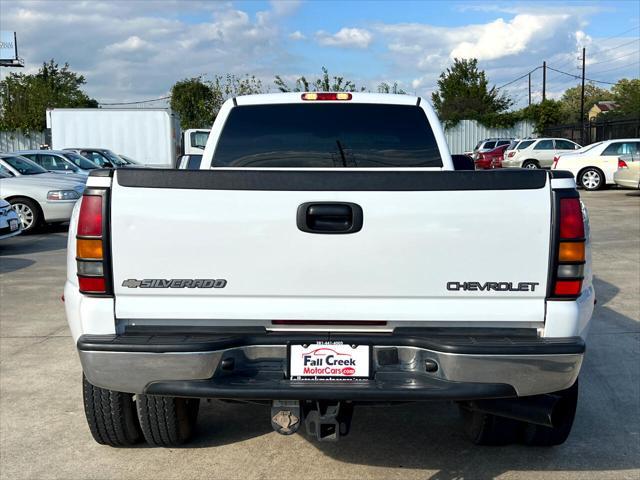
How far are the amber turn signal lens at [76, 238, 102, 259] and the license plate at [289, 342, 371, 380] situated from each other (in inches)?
36.9

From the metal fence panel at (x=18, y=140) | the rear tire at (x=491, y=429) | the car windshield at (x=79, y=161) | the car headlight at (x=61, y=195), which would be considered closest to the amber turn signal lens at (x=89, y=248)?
the rear tire at (x=491, y=429)

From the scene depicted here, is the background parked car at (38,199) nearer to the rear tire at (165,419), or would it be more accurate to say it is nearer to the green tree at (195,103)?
the rear tire at (165,419)

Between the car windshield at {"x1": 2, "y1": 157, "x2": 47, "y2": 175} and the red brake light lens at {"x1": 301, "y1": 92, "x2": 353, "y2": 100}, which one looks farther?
the car windshield at {"x1": 2, "y1": 157, "x2": 47, "y2": 175}

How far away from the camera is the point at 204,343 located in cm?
327

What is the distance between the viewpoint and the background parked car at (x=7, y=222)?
38.4 feet

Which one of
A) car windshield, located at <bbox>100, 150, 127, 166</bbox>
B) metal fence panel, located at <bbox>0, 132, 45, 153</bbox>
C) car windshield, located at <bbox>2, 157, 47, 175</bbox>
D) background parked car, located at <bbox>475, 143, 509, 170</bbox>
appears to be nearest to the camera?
car windshield, located at <bbox>2, 157, 47, 175</bbox>

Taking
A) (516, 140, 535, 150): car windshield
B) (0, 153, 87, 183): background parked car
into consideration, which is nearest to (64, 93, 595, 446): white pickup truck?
(0, 153, 87, 183): background parked car

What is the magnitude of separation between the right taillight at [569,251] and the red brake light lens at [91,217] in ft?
6.47

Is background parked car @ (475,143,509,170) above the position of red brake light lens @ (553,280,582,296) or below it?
below

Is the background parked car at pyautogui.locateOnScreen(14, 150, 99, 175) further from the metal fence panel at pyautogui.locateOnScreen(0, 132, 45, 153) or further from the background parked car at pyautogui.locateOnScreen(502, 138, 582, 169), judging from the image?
the metal fence panel at pyautogui.locateOnScreen(0, 132, 45, 153)

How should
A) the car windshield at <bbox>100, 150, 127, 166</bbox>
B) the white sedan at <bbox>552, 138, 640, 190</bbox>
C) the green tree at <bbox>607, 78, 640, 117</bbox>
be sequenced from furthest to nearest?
the green tree at <bbox>607, 78, 640, 117</bbox>, the car windshield at <bbox>100, 150, 127, 166</bbox>, the white sedan at <bbox>552, 138, 640, 190</bbox>

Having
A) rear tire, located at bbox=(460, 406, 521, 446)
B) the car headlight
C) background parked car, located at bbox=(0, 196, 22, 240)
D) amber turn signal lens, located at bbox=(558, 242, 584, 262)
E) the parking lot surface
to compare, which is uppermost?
amber turn signal lens, located at bbox=(558, 242, 584, 262)

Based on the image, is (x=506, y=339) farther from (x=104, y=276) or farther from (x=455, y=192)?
(x=104, y=276)

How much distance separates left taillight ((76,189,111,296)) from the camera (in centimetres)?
333
